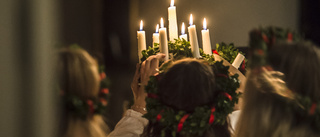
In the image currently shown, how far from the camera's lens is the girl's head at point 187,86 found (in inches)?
43.1

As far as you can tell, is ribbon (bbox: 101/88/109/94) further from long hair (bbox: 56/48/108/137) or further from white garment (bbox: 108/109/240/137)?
white garment (bbox: 108/109/240/137)

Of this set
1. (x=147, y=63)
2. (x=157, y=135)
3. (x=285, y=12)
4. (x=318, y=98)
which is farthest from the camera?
(x=285, y=12)

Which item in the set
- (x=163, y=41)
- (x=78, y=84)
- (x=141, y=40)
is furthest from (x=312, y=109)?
(x=78, y=84)

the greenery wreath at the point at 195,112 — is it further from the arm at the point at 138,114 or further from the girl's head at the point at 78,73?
the girl's head at the point at 78,73

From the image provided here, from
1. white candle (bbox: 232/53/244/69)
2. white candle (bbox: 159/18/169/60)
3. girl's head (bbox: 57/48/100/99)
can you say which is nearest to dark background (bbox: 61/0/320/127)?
girl's head (bbox: 57/48/100/99)

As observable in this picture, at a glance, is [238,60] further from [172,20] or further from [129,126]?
[129,126]

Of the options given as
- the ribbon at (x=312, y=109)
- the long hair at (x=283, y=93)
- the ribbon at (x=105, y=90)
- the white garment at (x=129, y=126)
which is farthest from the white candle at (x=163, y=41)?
the ribbon at (x=105, y=90)

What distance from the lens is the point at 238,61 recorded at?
4.57 feet

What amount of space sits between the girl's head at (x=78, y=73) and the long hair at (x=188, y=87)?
2.17 feet

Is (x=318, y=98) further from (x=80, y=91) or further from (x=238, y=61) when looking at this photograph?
(x=80, y=91)

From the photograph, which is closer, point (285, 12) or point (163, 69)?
point (163, 69)

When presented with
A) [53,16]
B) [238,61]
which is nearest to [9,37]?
[53,16]

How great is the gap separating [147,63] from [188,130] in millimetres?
337

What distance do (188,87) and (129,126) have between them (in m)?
0.33
